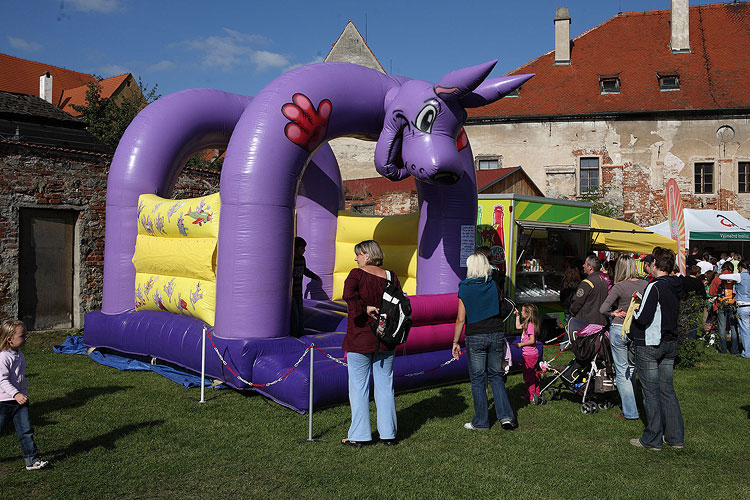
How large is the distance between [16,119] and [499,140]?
1706cm

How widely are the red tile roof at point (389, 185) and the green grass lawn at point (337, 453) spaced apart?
41.4ft

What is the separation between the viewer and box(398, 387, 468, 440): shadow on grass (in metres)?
5.11

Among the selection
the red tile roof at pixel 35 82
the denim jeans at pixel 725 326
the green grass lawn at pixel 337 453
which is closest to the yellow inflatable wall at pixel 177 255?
the green grass lawn at pixel 337 453

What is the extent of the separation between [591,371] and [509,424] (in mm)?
1312

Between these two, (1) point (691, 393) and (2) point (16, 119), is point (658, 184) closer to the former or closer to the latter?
(1) point (691, 393)

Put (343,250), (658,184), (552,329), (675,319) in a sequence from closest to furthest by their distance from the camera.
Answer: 1. (675,319)
2. (343,250)
3. (552,329)
4. (658,184)

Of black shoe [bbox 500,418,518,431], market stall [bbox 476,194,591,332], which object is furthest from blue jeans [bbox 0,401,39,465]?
market stall [bbox 476,194,591,332]

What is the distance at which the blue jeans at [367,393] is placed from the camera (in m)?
4.48

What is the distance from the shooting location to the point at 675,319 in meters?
4.62

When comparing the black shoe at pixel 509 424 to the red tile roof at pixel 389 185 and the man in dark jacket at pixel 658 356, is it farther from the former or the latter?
the red tile roof at pixel 389 185

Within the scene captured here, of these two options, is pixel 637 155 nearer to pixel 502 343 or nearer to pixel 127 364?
pixel 502 343

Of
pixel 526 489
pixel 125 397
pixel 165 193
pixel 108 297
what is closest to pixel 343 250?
pixel 165 193

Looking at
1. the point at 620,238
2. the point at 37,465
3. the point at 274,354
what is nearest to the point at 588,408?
the point at 274,354

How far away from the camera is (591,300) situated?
21.3 feet
